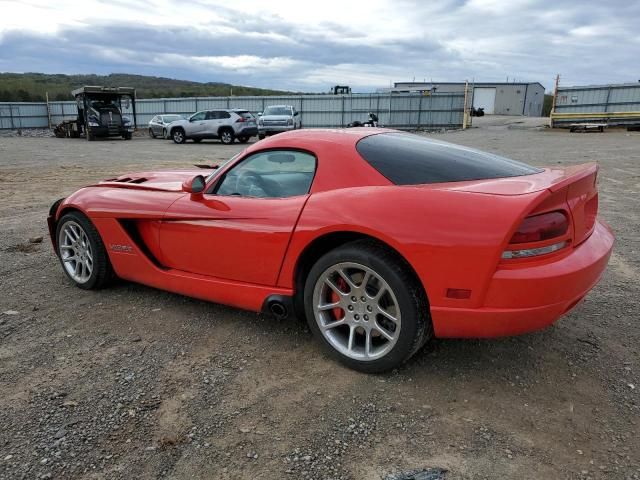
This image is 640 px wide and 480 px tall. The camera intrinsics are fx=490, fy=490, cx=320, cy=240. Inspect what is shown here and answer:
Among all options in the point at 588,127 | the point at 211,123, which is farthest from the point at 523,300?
the point at 588,127

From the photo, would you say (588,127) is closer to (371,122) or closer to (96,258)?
(371,122)

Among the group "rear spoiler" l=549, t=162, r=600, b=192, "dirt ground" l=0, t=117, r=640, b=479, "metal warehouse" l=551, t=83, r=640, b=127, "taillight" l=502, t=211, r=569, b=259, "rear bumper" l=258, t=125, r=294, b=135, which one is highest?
"metal warehouse" l=551, t=83, r=640, b=127

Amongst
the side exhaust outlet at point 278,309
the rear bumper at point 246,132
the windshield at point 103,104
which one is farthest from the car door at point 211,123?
the side exhaust outlet at point 278,309

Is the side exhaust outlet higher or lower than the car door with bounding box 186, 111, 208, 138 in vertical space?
lower

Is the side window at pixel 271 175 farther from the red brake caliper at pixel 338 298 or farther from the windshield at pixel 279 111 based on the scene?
the windshield at pixel 279 111

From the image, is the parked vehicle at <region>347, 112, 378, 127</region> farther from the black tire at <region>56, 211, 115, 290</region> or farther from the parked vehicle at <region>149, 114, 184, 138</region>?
the black tire at <region>56, 211, 115, 290</region>

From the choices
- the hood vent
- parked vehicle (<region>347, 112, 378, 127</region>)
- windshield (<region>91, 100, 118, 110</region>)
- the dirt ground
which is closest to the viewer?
the dirt ground

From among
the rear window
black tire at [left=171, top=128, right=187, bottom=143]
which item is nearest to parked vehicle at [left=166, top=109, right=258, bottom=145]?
black tire at [left=171, top=128, right=187, bottom=143]

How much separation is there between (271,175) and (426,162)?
1.03 m

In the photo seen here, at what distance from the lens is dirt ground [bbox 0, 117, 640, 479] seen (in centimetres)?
212

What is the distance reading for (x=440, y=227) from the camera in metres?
2.41

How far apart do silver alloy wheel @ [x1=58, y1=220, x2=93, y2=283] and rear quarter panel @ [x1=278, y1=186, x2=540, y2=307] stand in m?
2.41

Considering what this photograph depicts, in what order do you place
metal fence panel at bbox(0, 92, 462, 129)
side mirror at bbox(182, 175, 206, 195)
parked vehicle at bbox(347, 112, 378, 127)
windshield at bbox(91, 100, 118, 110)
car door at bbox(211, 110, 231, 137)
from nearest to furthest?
side mirror at bbox(182, 175, 206, 195) → car door at bbox(211, 110, 231, 137) → windshield at bbox(91, 100, 118, 110) → parked vehicle at bbox(347, 112, 378, 127) → metal fence panel at bbox(0, 92, 462, 129)

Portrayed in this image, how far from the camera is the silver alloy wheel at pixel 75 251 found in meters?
4.09
